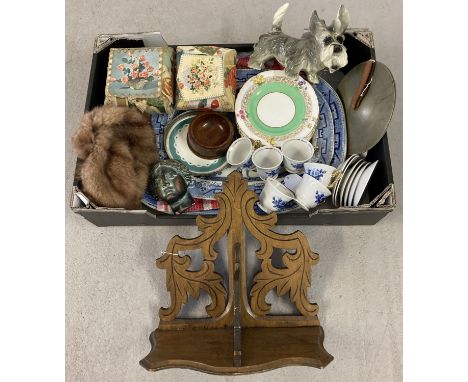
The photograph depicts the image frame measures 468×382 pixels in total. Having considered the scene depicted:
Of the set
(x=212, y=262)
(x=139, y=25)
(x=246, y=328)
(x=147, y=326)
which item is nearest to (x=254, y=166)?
(x=212, y=262)

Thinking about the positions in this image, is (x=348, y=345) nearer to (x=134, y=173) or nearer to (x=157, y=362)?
(x=157, y=362)

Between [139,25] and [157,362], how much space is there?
932mm

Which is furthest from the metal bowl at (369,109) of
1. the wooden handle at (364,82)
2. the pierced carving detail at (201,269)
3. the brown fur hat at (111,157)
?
the brown fur hat at (111,157)

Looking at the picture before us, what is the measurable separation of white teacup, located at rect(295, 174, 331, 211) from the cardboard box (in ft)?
0.07

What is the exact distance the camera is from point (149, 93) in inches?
44.9

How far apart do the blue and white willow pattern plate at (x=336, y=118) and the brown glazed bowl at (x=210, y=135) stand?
250 millimetres

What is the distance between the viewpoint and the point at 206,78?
45.5 inches

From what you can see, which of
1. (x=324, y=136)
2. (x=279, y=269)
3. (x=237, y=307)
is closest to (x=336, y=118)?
(x=324, y=136)

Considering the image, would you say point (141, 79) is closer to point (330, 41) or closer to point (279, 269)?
point (330, 41)

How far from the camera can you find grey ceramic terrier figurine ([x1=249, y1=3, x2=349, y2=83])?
1.04m

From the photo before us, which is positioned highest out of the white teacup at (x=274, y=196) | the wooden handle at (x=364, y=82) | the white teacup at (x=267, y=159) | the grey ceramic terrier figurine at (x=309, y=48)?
the grey ceramic terrier figurine at (x=309, y=48)

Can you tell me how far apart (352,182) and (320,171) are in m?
0.08

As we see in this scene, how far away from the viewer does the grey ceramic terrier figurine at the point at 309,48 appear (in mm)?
1043

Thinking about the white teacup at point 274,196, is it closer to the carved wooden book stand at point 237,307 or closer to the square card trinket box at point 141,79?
the carved wooden book stand at point 237,307
